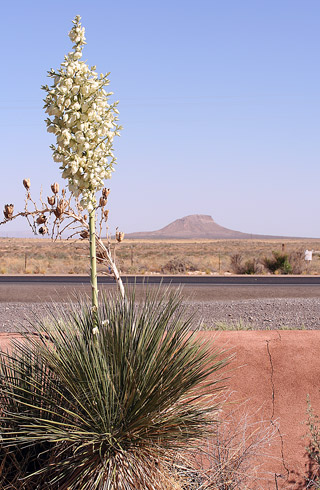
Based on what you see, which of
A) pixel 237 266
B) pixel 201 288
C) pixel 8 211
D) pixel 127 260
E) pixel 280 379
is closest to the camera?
pixel 8 211

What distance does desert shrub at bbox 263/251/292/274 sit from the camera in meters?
32.9

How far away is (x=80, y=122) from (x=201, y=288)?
18600 mm

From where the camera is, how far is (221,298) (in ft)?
63.9

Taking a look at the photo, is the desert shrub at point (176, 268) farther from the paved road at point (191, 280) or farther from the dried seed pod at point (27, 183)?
the dried seed pod at point (27, 183)

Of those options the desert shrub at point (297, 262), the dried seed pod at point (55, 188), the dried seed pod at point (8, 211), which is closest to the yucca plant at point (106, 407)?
the dried seed pod at point (55, 188)

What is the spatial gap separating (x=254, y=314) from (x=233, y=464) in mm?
10330

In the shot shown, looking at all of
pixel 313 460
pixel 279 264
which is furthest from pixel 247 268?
pixel 313 460

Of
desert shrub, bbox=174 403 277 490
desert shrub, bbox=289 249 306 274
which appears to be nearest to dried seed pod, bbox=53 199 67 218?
desert shrub, bbox=174 403 277 490

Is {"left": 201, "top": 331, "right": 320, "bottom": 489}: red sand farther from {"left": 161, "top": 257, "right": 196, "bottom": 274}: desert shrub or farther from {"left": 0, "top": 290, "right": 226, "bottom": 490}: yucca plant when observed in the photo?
{"left": 161, "top": 257, "right": 196, "bottom": 274}: desert shrub

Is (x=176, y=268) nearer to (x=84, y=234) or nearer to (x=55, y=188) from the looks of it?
(x=84, y=234)

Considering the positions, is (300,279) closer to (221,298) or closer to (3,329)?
(221,298)

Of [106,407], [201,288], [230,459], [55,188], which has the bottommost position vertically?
[201,288]

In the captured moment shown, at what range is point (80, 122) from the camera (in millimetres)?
4074

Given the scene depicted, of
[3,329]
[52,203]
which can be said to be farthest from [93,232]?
[3,329]
